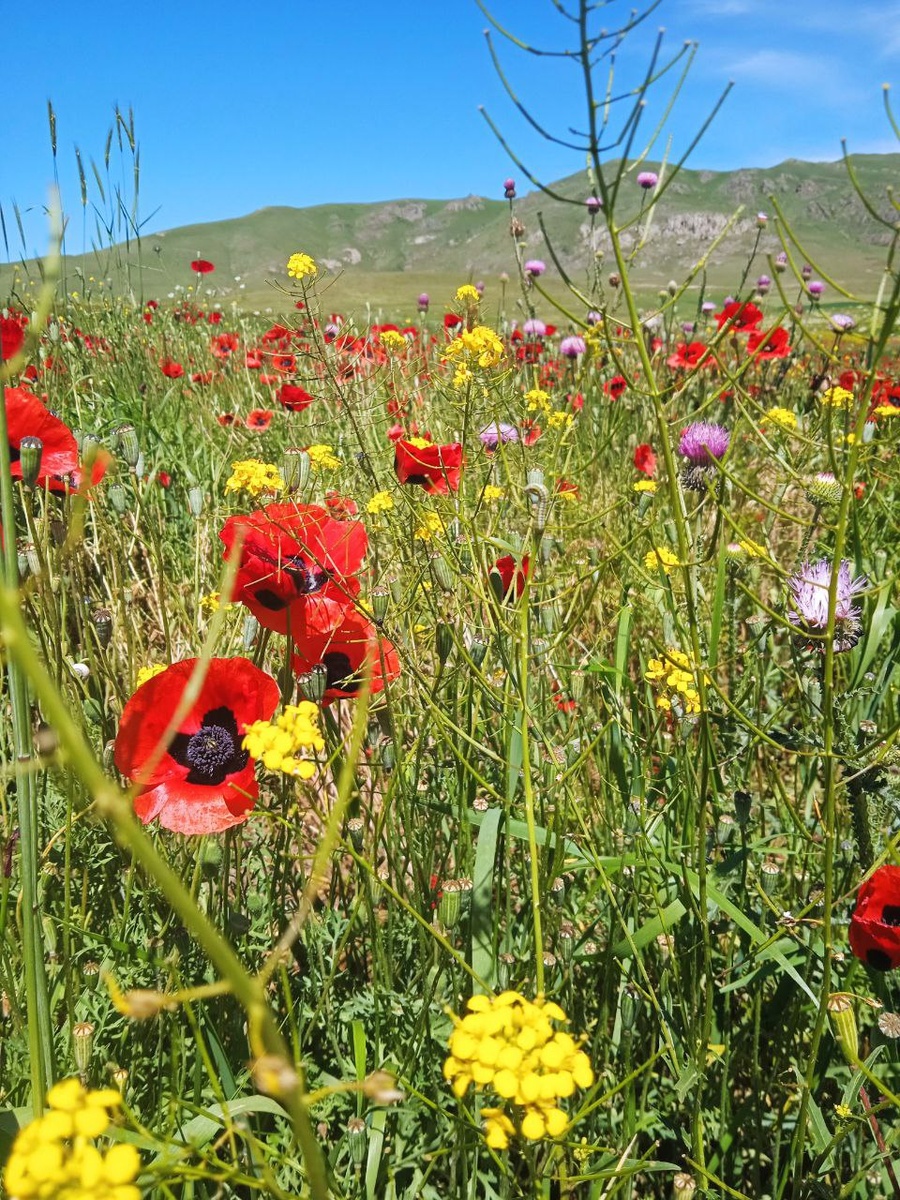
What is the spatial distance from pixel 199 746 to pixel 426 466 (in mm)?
615

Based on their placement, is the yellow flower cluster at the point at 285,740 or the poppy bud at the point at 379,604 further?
the poppy bud at the point at 379,604

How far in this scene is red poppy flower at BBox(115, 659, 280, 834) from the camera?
40.4 inches

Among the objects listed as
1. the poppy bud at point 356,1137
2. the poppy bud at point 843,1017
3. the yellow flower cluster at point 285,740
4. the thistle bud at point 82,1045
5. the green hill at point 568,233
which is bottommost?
the poppy bud at point 356,1137

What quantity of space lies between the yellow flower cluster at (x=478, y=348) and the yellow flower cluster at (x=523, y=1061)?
1029 millimetres

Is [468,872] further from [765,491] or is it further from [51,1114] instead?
[765,491]

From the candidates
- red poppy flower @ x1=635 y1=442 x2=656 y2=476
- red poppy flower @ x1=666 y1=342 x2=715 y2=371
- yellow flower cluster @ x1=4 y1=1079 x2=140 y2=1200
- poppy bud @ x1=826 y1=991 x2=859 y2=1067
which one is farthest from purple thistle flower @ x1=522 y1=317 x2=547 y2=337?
yellow flower cluster @ x1=4 y1=1079 x2=140 y2=1200

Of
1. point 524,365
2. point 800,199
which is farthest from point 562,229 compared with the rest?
point 524,365

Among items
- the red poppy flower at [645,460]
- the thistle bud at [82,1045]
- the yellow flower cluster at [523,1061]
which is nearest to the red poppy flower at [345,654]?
the thistle bud at [82,1045]

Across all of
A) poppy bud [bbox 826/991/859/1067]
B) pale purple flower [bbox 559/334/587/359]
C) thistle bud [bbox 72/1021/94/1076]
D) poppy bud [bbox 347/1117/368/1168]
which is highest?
pale purple flower [bbox 559/334/587/359]

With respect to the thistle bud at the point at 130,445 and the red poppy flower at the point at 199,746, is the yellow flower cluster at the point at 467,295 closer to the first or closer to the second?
the thistle bud at the point at 130,445

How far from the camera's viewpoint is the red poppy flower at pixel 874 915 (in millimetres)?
1024

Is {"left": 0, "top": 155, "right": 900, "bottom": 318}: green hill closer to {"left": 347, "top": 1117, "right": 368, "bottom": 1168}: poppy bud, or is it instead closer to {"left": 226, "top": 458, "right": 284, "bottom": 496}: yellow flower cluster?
{"left": 226, "top": 458, "right": 284, "bottom": 496}: yellow flower cluster

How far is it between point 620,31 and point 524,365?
3.27 meters

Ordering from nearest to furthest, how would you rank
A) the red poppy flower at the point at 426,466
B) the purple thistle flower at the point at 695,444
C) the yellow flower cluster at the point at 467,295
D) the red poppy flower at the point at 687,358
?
the red poppy flower at the point at 426,466
the yellow flower cluster at the point at 467,295
the purple thistle flower at the point at 695,444
the red poppy flower at the point at 687,358
